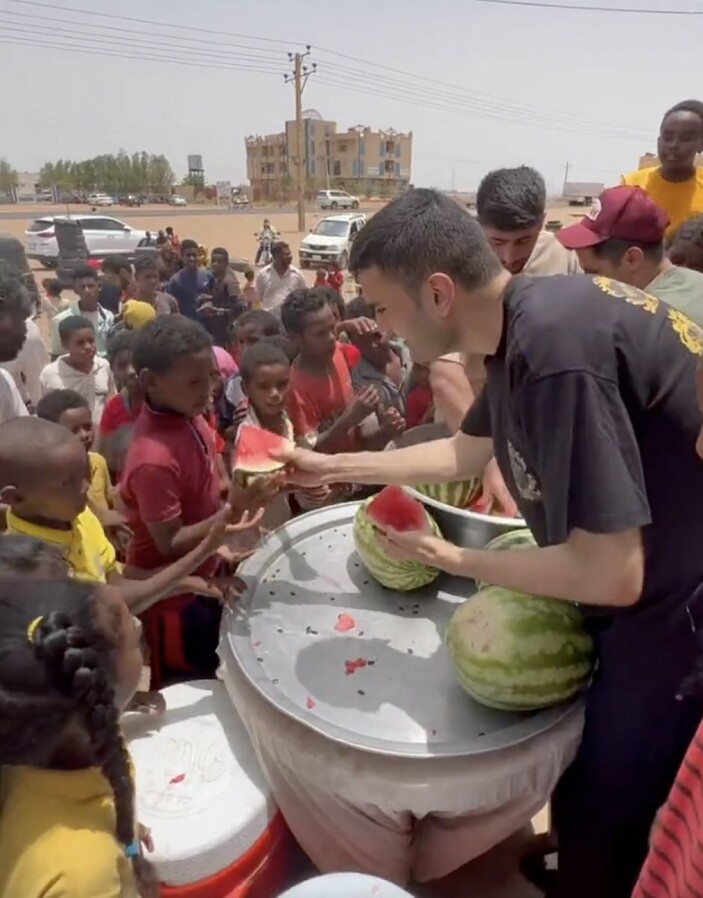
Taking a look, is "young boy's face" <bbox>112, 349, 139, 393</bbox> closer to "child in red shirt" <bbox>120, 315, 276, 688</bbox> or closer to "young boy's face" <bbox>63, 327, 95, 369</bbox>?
"young boy's face" <bbox>63, 327, 95, 369</bbox>

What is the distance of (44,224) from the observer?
24.3 meters

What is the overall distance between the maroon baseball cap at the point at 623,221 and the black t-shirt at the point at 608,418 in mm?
1419

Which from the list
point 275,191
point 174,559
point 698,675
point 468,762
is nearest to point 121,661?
point 468,762

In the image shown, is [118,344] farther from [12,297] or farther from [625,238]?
[625,238]

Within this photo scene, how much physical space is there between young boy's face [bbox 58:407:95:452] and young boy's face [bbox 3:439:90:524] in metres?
1.35

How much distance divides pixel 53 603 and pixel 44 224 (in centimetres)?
2609

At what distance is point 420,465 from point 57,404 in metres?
2.05

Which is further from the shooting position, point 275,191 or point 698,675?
point 275,191

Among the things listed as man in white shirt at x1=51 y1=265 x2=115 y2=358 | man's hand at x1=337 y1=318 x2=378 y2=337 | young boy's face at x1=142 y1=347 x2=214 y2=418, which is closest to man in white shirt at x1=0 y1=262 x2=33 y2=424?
young boy's face at x1=142 y1=347 x2=214 y2=418

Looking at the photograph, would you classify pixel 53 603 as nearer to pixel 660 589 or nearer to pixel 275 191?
pixel 660 589

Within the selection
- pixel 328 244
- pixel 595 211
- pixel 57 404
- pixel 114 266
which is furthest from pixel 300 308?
pixel 328 244

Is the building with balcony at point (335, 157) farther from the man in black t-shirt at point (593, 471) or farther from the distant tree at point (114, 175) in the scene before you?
the man in black t-shirt at point (593, 471)

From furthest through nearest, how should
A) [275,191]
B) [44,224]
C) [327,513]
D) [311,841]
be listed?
[275,191], [44,224], [327,513], [311,841]

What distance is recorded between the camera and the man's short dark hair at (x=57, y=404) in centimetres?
357
